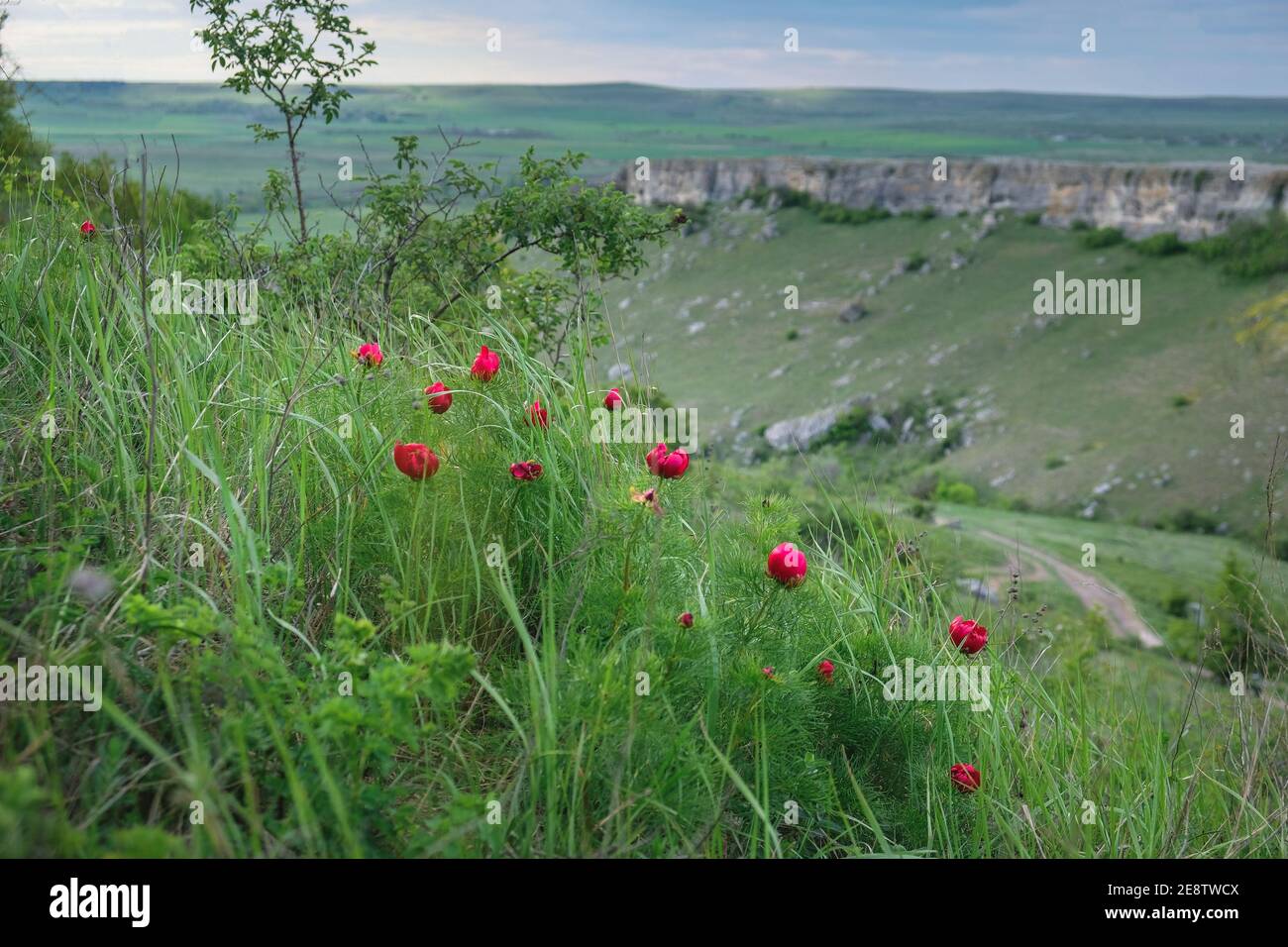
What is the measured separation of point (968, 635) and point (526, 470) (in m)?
1.30

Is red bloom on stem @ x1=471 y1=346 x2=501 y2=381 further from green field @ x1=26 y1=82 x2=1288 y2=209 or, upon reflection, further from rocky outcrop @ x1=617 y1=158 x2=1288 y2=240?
green field @ x1=26 y1=82 x2=1288 y2=209

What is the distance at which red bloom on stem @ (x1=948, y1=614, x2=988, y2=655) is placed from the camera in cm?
270

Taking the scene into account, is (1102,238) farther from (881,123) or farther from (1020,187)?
(881,123)

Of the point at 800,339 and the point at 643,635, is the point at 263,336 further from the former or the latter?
the point at 800,339

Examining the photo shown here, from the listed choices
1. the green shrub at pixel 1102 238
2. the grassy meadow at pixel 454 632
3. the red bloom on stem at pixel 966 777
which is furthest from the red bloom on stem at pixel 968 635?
the green shrub at pixel 1102 238

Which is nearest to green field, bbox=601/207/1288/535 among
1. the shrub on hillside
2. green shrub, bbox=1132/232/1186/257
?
green shrub, bbox=1132/232/1186/257

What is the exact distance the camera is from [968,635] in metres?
2.71

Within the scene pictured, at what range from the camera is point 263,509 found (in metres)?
2.37

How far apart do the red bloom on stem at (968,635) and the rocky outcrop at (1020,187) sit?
224 feet

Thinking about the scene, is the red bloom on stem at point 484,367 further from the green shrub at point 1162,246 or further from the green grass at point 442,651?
the green shrub at point 1162,246

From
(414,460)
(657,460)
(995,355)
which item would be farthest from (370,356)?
(995,355)

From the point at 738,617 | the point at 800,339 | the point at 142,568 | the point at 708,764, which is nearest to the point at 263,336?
the point at 142,568

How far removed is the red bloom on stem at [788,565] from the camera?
2.15 m
